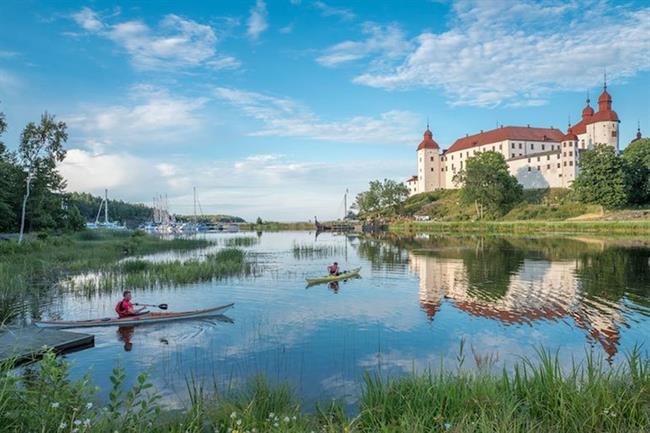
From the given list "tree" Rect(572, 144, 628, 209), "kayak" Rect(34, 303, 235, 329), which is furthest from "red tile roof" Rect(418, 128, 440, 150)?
"kayak" Rect(34, 303, 235, 329)

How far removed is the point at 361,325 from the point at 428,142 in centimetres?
15053

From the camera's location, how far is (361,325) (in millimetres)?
18188

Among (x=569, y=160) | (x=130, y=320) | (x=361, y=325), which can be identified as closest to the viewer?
(x=130, y=320)

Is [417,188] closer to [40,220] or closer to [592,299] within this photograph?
[40,220]

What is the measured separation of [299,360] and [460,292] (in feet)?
45.7

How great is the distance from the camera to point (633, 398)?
723cm

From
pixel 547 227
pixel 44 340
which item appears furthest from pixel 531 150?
pixel 44 340

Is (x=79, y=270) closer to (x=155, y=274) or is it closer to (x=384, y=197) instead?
(x=155, y=274)

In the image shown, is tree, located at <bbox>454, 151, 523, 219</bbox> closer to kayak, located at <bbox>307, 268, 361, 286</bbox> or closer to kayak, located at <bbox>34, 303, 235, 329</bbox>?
kayak, located at <bbox>307, 268, 361, 286</bbox>

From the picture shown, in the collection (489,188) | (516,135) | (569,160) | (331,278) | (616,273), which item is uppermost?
(516,135)

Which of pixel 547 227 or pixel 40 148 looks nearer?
pixel 40 148

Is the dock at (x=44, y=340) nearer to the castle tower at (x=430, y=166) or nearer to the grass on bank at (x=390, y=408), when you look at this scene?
the grass on bank at (x=390, y=408)

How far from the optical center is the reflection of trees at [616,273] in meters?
23.5

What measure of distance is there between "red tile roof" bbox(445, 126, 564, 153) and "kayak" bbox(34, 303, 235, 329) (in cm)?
13830
